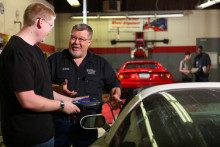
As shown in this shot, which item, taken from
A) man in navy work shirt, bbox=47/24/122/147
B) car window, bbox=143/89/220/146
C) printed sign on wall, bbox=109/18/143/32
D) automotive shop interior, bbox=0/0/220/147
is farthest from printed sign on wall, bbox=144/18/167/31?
car window, bbox=143/89/220/146

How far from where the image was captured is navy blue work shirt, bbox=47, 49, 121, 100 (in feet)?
8.66

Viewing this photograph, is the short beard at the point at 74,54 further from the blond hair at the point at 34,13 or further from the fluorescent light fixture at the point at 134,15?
the fluorescent light fixture at the point at 134,15

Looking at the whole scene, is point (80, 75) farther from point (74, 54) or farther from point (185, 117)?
point (185, 117)

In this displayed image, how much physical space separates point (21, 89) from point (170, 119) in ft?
3.01

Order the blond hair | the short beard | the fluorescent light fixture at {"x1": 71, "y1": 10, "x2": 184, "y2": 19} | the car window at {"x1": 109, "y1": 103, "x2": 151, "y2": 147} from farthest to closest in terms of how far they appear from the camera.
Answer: the fluorescent light fixture at {"x1": 71, "y1": 10, "x2": 184, "y2": 19}, the short beard, the blond hair, the car window at {"x1": 109, "y1": 103, "x2": 151, "y2": 147}

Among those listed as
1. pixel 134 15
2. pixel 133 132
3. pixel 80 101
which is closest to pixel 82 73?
pixel 80 101

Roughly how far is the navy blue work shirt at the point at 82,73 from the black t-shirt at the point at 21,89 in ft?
2.59

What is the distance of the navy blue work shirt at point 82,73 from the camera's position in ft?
8.66

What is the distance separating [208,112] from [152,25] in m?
12.6

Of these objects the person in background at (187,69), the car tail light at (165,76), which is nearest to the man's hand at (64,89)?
the car tail light at (165,76)

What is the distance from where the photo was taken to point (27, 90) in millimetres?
1657

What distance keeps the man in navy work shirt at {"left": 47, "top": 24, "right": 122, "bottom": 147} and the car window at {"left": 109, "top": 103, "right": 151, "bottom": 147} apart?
0.93m

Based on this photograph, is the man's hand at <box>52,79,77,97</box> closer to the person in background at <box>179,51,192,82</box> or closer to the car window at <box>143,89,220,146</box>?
the car window at <box>143,89,220,146</box>

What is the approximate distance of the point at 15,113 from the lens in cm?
174
